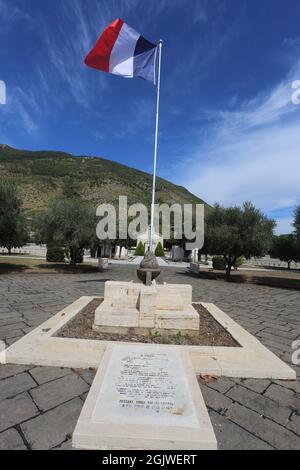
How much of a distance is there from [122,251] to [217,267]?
50.3ft

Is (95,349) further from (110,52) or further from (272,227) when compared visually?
(272,227)

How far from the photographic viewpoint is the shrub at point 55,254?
2231 centimetres

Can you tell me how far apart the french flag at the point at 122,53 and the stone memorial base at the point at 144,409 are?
729 centimetres

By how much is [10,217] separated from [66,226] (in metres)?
3.14

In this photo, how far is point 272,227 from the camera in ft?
47.5

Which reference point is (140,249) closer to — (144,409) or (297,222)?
(297,222)

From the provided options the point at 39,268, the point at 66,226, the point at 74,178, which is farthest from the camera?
the point at 74,178

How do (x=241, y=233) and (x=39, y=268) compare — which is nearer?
(x=241, y=233)

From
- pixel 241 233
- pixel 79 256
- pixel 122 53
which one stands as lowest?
pixel 79 256

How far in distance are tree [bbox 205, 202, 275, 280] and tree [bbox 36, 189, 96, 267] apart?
7.74 meters

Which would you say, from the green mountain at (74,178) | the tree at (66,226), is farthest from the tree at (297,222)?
the green mountain at (74,178)

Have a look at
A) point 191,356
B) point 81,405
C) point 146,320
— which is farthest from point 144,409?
point 146,320

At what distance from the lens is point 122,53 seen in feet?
22.7

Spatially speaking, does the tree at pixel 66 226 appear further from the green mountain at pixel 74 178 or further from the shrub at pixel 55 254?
the green mountain at pixel 74 178
